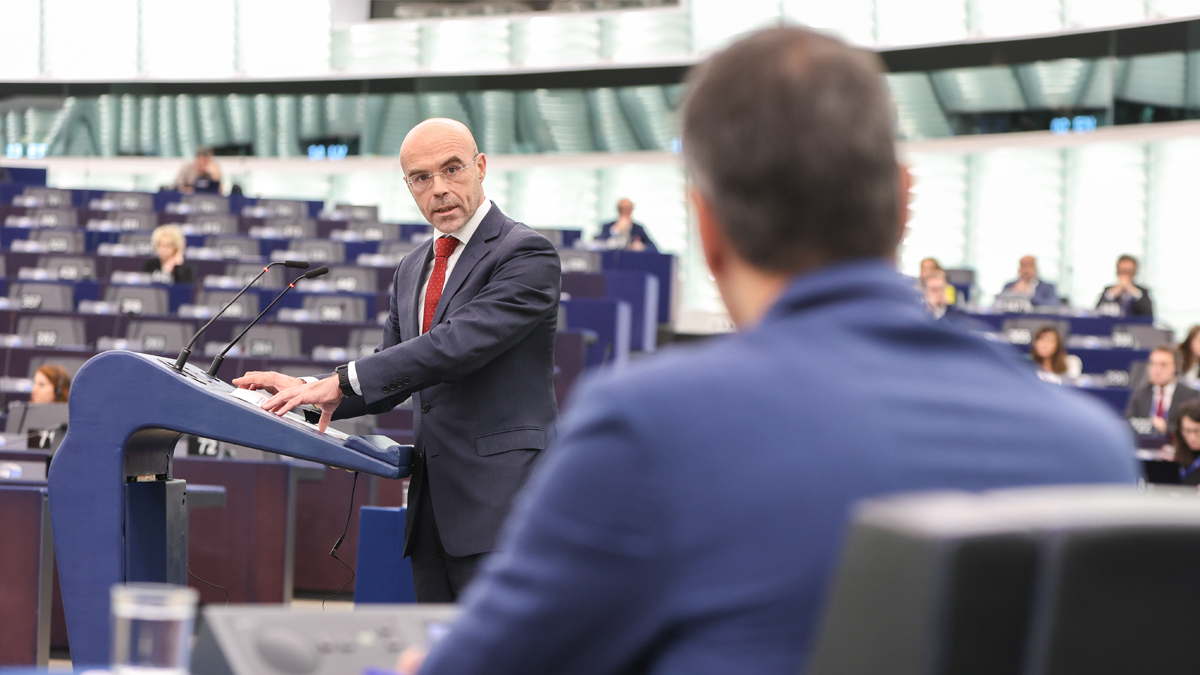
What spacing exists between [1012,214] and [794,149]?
13678 mm

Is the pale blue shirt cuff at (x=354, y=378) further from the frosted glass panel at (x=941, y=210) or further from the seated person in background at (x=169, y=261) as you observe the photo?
the frosted glass panel at (x=941, y=210)

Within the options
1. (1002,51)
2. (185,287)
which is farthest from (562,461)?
(1002,51)

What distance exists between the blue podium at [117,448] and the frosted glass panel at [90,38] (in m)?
Result: 16.5

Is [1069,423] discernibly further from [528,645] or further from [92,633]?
[92,633]

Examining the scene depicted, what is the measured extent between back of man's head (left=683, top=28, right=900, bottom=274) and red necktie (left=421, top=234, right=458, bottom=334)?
167cm

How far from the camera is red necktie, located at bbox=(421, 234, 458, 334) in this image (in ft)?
7.95

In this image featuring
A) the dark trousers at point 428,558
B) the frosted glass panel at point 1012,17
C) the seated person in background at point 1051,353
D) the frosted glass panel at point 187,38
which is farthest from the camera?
the frosted glass panel at point 187,38

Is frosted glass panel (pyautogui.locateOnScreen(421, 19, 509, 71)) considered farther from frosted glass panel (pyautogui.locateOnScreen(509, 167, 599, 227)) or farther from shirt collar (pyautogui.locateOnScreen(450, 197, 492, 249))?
shirt collar (pyautogui.locateOnScreen(450, 197, 492, 249))

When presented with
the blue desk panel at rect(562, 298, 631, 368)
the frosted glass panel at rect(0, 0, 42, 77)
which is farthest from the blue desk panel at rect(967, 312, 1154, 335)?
the frosted glass panel at rect(0, 0, 42, 77)

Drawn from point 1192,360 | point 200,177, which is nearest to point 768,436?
point 1192,360

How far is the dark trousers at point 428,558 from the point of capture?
2328 millimetres

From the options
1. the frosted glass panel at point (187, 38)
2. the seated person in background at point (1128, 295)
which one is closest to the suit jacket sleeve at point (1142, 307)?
the seated person in background at point (1128, 295)

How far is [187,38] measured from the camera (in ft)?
55.8

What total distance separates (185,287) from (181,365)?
6315 millimetres
